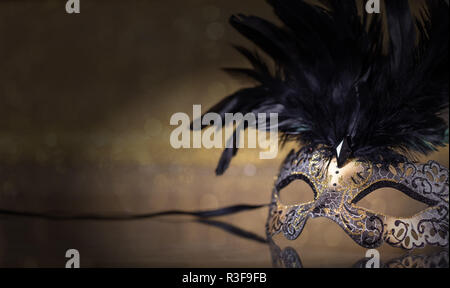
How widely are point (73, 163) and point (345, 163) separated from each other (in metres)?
0.86

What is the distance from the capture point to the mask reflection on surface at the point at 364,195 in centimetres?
74

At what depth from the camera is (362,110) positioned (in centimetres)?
80

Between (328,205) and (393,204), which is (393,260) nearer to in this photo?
(328,205)

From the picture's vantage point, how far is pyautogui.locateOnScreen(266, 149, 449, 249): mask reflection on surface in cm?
74

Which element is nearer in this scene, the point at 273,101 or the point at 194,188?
the point at 273,101

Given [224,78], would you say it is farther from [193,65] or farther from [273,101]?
[273,101]

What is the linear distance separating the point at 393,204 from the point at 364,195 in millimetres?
485

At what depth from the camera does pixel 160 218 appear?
4.38 feet

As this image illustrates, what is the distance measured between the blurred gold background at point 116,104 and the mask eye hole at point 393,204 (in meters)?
0.28
